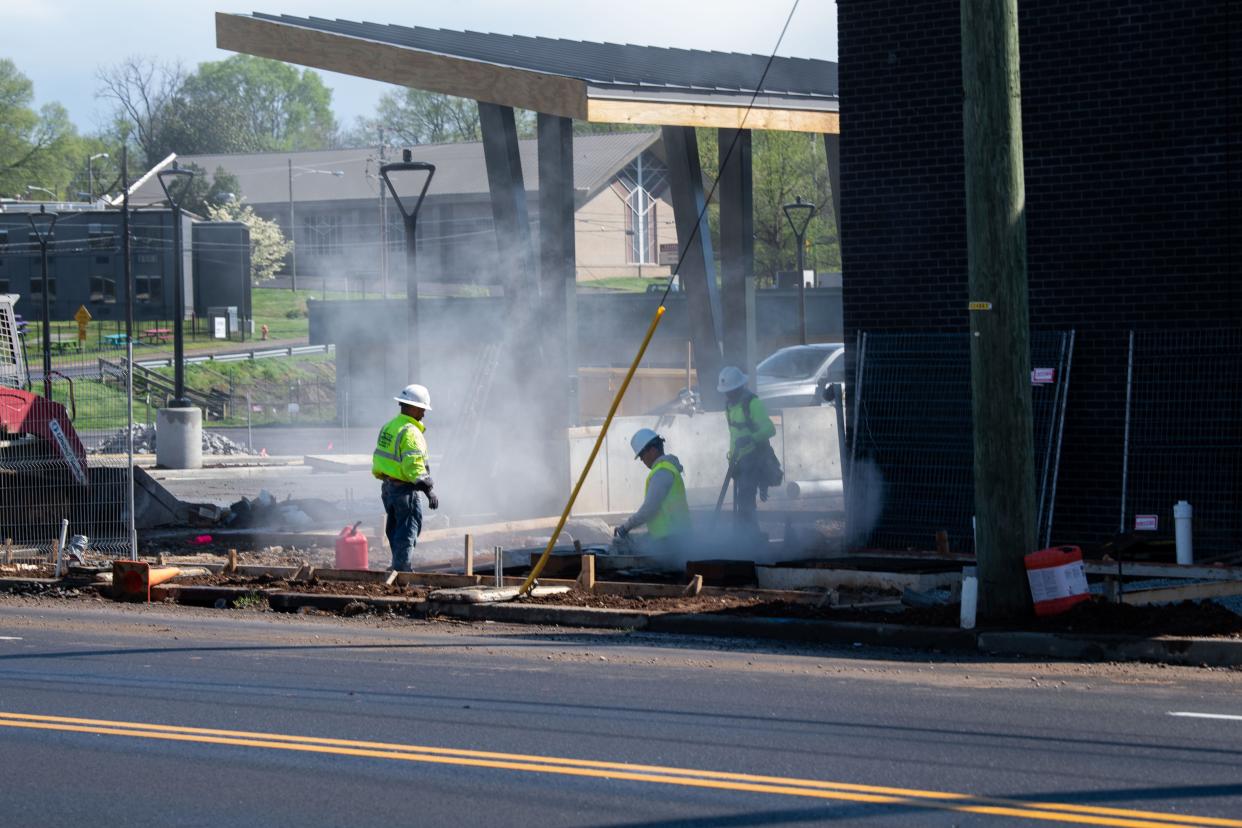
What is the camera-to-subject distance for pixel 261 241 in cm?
8250

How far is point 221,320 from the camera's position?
2643 inches

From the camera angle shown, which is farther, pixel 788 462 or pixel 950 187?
pixel 788 462

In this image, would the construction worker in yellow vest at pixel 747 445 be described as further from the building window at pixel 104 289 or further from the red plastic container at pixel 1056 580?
the building window at pixel 104 289

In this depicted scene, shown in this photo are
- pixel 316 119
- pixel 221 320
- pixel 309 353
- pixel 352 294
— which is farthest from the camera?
pixel 316 119

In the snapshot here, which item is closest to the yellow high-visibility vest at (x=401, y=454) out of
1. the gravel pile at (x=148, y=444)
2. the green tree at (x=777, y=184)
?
the gravel pile at (x=148, y=444)

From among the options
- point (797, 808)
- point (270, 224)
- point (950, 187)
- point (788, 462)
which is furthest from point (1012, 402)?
point (270, 224)

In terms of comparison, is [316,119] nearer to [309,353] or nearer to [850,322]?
[309,353]

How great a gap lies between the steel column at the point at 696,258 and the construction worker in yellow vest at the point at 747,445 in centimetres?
542

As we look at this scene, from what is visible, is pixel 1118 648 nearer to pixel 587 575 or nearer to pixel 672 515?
pixel 587 575

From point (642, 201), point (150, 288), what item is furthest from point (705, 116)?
point (150, 288)

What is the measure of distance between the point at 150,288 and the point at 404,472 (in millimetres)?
58679

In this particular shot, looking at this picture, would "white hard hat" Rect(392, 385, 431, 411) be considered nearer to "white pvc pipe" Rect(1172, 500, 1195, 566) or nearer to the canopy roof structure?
the canopy roof structure

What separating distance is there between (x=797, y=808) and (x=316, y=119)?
423 ft

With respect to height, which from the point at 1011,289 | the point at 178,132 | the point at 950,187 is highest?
the point at 178,132
